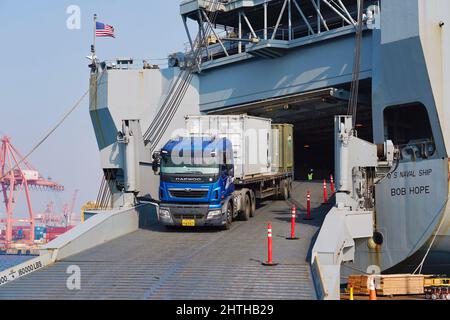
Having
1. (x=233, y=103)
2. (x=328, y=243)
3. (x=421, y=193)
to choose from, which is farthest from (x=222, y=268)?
(x=233, y=103)

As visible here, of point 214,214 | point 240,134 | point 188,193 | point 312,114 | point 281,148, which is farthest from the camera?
point 312,114

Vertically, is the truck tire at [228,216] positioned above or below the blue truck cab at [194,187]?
below

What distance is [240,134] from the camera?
22.0 m

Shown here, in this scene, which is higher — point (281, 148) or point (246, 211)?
point (281, 148)

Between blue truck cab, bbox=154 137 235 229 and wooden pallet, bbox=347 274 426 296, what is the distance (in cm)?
440

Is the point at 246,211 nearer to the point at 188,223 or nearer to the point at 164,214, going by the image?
the point at 188,223

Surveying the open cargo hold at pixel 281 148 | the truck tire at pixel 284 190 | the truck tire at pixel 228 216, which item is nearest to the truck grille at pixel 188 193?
the truck tire at pixel 228 216

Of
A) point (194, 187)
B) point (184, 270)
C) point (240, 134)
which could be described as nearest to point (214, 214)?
point (194, 187)

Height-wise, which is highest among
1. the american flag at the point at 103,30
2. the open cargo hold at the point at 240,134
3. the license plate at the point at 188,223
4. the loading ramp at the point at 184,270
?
the american flag at the point at 103,30

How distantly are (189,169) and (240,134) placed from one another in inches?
165

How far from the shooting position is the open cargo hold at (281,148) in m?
25.2

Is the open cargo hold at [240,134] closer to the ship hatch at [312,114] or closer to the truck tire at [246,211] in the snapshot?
the truck tire at [246,211]

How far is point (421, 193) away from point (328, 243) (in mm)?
8072

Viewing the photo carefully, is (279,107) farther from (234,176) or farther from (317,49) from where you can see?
(234,176)
